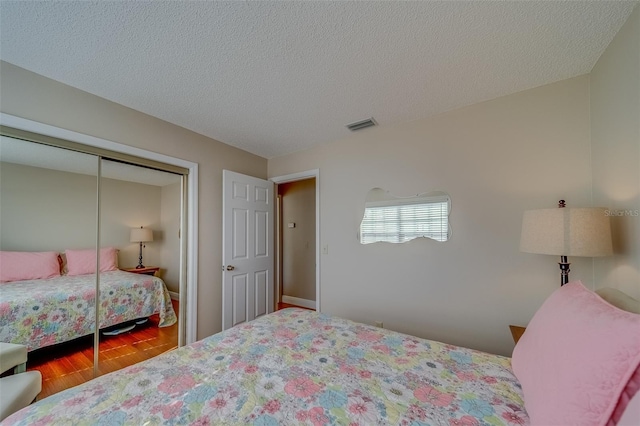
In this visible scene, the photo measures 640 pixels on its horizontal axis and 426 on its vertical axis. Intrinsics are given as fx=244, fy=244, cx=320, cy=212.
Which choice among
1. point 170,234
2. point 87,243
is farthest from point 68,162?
point 170,234

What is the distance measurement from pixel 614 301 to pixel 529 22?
54.8 inches

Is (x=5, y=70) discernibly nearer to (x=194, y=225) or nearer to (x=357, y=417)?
(x=194, y=225)

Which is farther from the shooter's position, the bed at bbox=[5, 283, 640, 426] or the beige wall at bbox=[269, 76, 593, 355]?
the beige wall at bbox=[269, 76, 593, 355]

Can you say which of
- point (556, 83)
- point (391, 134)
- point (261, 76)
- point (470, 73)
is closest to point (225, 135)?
point (261, 76)

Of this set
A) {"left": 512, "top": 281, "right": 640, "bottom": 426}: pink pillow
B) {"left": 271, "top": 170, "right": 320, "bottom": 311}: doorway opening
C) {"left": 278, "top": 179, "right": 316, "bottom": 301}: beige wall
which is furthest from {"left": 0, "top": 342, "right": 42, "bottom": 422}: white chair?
{"left": 278, "top": 179, "right": 316, "bottom": 301}: beige wall

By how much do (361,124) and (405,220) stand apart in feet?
3.50

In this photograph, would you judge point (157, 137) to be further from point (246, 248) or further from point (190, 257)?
point (246, 248)

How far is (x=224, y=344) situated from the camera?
1.42m

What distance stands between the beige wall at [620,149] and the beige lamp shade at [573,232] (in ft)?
0.38

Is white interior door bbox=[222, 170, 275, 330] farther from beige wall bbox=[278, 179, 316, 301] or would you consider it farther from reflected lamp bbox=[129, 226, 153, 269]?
beige wall bbox=[278, 179, 316, 301]

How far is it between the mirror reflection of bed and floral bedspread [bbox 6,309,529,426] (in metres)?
1.33

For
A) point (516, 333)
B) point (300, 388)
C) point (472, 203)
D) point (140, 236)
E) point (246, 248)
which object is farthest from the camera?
point (246, 248)

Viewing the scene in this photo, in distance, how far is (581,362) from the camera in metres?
0.68

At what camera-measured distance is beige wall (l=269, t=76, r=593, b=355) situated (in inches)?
70.1
